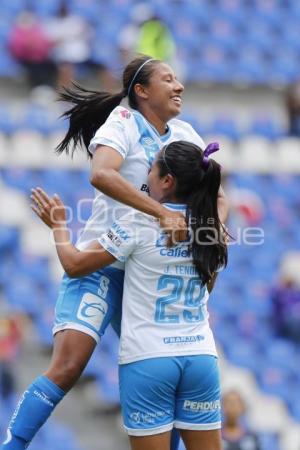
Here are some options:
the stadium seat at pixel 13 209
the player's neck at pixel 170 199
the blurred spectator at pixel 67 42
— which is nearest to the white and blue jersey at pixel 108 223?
the player's neck at pixel 170 199

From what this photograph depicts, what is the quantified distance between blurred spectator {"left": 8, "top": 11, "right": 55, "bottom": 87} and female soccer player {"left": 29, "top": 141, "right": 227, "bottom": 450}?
762 centimetres

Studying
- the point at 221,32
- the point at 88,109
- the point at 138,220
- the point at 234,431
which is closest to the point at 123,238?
the point at 138,220

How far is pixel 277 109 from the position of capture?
43.9ft

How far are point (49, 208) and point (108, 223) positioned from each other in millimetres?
294

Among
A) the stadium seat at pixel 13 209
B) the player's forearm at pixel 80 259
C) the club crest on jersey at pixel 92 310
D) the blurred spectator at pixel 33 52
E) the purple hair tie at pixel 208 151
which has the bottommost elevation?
the club crest on jersey at pixel 92 310

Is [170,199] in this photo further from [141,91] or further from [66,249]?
[141,91]

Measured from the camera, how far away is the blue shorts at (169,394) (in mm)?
4348

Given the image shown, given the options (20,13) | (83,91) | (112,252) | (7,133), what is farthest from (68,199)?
(112,252)

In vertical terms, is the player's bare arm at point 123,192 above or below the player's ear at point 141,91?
below

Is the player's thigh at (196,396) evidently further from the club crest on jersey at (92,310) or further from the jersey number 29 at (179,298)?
the club crest on jersey at (92,310)

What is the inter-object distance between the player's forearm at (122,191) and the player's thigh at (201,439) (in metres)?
0.87

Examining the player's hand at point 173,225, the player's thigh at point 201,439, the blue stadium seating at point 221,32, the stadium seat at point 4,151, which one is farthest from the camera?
the blue stadium seating at point 221,32

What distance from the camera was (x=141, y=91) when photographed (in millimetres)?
4789

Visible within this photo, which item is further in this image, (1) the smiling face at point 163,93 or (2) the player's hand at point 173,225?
(1) the smiling face at point 163,93
